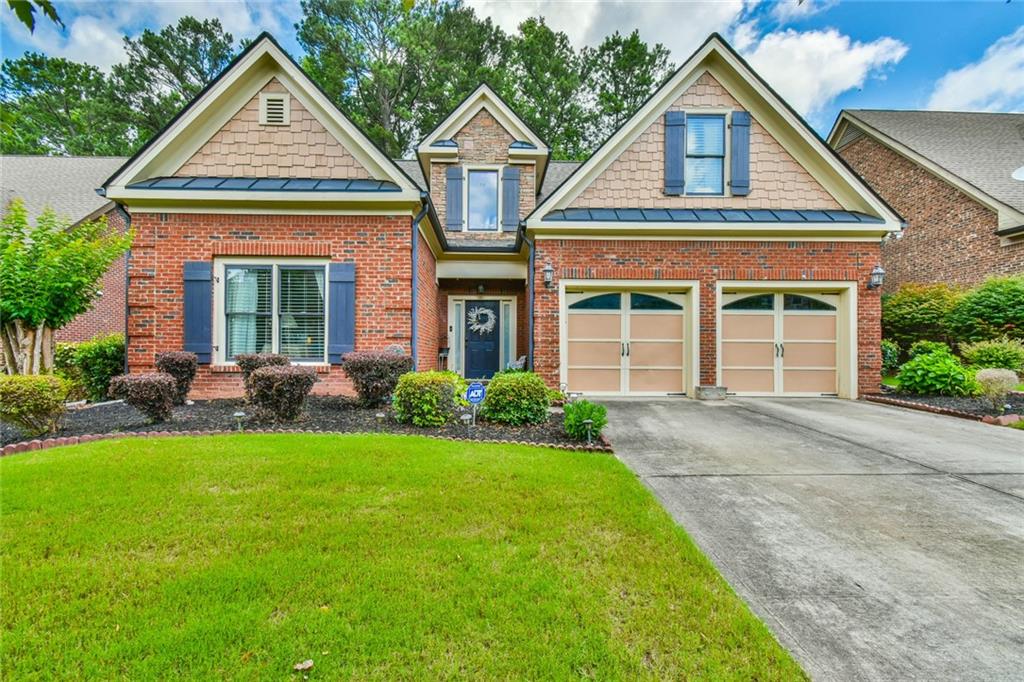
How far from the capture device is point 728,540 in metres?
2.82

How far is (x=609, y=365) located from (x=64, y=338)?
52.5 ft

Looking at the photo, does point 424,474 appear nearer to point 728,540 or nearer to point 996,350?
point 728,540

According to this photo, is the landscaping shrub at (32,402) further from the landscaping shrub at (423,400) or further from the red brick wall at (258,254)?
the landscaping shrub at (423,400)

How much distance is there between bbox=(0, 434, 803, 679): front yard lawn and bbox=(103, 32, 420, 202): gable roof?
559 cm

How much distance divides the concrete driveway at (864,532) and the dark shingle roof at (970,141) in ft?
36.9

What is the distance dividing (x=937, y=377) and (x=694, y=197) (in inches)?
220

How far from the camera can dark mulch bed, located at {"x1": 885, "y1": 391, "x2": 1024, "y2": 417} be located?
6771 mm

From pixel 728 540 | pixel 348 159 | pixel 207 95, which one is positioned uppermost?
pixel 207 95

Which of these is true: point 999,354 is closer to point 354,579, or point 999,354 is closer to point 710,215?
point 710,215

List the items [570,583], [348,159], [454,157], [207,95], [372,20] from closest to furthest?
[570,583] < [207,95] < [348,159] < [454,157] < [372,20]

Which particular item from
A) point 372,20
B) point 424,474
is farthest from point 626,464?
point 372,20

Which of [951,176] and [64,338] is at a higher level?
[951,176]

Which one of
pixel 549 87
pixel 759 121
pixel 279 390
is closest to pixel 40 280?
pixel 279 390

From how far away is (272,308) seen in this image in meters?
7.70
